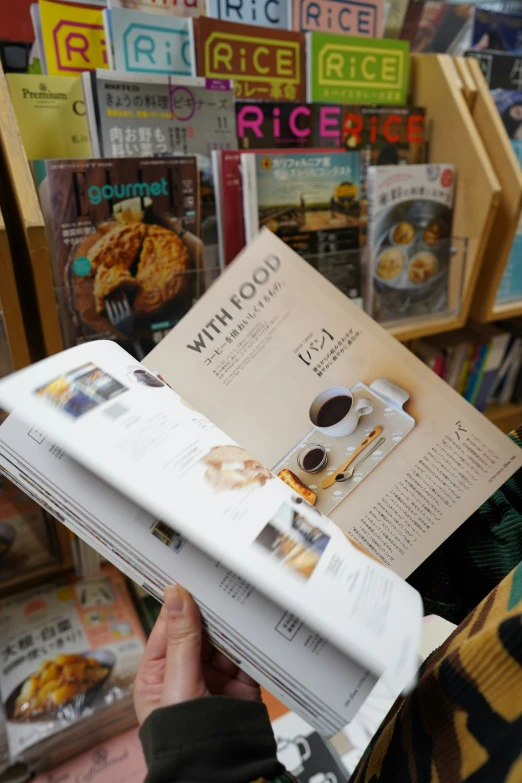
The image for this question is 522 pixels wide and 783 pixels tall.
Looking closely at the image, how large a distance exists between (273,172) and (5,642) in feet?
3.38

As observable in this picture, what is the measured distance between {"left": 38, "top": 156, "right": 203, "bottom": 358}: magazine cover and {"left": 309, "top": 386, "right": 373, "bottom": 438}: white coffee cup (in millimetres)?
427

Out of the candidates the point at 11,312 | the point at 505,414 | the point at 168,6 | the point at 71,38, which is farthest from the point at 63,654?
the point at 505,414

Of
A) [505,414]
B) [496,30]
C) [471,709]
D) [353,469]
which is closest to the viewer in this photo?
[471,709]

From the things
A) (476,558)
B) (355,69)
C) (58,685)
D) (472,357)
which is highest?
(355,69)

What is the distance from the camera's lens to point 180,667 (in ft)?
1.45

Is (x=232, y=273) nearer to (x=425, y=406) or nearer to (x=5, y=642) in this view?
(x=425, y=406)

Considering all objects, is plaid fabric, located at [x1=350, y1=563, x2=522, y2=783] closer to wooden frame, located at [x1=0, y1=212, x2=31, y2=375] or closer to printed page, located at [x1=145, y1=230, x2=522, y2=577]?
printed page, located at [x1=145, y1=230, x2=522, y2=577]

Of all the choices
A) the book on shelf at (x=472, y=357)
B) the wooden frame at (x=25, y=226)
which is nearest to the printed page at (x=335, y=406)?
the wooden frame at (x=25, y=226)

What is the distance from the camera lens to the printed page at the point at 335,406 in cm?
53

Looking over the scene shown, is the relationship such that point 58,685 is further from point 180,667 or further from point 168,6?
point 168,6

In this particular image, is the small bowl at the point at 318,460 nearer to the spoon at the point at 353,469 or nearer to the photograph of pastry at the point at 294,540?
the spoon at the point at 353,469

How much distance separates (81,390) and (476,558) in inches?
18.2

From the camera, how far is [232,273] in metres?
0.57

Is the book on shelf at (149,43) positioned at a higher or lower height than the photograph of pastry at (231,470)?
higher
